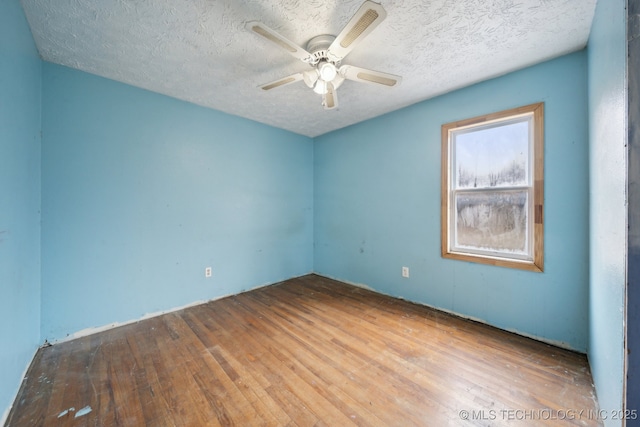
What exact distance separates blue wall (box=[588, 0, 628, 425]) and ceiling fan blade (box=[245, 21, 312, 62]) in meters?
1.47

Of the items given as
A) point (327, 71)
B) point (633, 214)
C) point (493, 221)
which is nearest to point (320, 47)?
point (327, 71)

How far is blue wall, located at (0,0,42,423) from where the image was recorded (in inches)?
49.8

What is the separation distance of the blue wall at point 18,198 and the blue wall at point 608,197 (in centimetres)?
297

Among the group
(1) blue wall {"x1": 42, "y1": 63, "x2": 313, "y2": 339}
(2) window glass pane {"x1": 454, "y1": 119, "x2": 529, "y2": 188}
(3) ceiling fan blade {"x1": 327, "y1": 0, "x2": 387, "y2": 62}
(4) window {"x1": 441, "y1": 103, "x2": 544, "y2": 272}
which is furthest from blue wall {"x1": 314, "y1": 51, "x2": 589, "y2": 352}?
(3) ceiling fan blade {"x1": 327, "y1": 0, "x2": 387, "y2": 62}

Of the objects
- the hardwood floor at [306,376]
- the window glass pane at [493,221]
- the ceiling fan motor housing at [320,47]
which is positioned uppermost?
the ceiling fan motor housing at [320,47]

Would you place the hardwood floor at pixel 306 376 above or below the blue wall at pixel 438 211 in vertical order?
below

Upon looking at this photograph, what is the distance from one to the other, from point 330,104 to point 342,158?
159cm

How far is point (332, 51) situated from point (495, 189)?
1.96m

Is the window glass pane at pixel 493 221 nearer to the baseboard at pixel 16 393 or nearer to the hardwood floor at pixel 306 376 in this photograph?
the hardwood floor at pixel 306 376

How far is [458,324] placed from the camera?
225 centimetres

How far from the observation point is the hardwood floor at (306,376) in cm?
128

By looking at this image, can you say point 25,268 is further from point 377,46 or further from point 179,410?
point 377,46

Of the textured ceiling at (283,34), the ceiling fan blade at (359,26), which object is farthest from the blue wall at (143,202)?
the ceiling fan blade at (359,26)

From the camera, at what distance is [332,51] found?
148 centimetres
